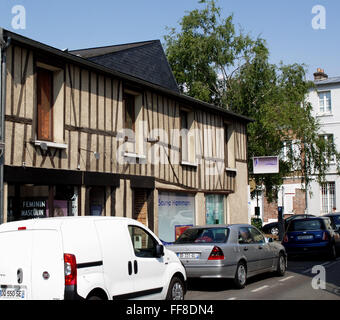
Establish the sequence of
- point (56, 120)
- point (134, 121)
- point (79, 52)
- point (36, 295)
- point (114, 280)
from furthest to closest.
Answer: point (79, 52), point (134, 121), point (56, 120), point (114, 280), point (36, 295)

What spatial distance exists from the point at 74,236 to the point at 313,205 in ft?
131

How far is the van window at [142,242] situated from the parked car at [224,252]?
10.0 ft

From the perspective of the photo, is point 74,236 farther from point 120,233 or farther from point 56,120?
point 56,120

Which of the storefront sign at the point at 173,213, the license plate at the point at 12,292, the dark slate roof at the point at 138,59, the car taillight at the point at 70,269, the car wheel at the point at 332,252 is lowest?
the car wheel at the point at 332,252

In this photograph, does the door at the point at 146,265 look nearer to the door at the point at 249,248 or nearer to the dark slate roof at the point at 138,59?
the door at the point at 249,248

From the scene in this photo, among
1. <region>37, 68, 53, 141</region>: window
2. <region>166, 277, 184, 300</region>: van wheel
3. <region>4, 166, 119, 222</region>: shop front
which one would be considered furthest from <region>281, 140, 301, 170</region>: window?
<region>166, 277, 184, 300</region>: van wheel

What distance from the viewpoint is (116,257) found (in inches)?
320

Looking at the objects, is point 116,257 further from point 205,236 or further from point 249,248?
point 249,248

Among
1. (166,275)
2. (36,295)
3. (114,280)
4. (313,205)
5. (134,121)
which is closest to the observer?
(36,295)

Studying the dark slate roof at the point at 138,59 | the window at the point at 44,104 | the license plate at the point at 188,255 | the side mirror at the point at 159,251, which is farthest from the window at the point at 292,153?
the side mirror at the point at 159,251

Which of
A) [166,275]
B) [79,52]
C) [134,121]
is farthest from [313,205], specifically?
[166,275]

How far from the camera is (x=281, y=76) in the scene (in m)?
32.4

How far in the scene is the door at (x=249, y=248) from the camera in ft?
42.5
